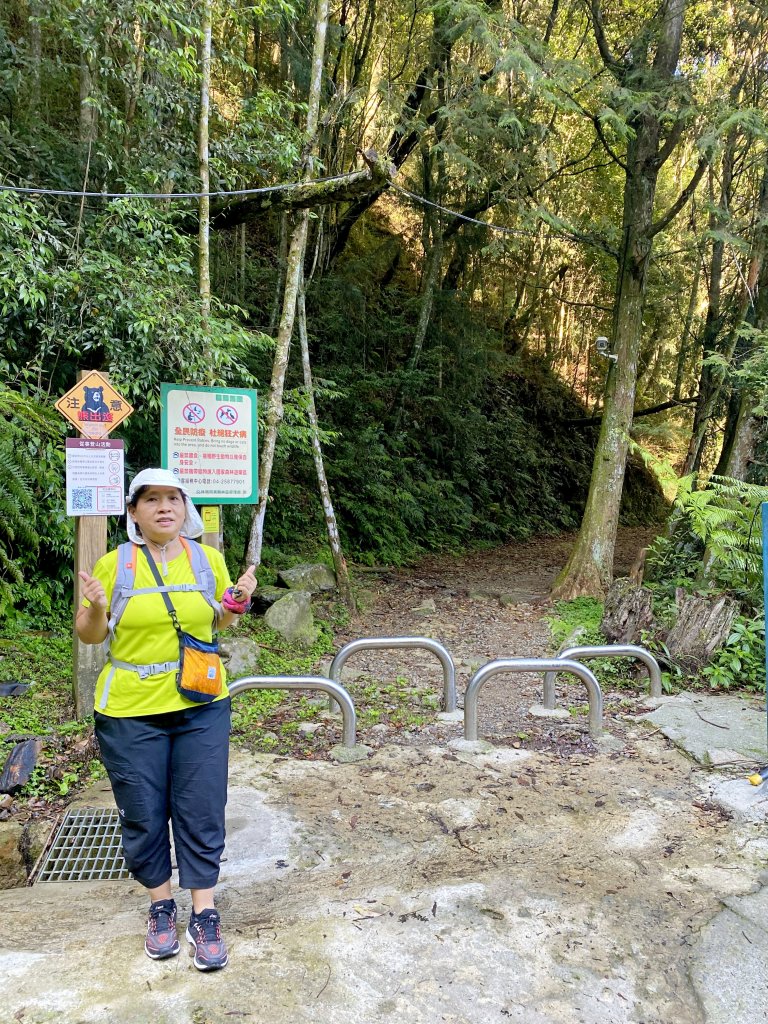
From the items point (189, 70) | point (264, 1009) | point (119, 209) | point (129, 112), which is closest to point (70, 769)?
point (264, 1009)

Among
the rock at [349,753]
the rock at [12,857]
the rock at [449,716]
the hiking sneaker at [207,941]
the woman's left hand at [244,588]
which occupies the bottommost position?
the rock at [12,857]

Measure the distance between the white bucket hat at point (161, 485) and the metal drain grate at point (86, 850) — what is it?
5.88 ft

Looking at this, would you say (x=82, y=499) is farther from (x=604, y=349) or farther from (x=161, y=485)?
(x=604, y=349)

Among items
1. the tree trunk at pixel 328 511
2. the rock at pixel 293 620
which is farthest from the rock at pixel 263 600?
the tree trunk at pixel 328 511

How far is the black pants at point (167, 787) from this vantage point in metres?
2.39

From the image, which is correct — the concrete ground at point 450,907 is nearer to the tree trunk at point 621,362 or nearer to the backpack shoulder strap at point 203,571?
the backpack shoulder strap at point 203,571

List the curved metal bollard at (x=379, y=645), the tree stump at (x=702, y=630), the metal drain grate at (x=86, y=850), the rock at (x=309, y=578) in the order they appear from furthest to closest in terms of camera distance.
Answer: the rock at (x=309, y=578), the tree stump at (x=702, y=630), the curved metal bollard at (x=379, y=645), the metal drain grate at (x=86, y=850)

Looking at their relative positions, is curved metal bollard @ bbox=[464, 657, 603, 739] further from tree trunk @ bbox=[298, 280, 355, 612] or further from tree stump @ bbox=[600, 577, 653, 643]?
tree trunk @ bbox=[298, 280, 355, 612]

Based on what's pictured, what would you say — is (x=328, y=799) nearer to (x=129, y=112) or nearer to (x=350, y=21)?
(x=129, y=112)

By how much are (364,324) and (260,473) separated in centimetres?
723

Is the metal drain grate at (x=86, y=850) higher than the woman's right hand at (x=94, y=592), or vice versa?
the woman's right hand at (x=94, y=592)

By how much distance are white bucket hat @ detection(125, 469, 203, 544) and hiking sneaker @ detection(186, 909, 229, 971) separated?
1.41 m

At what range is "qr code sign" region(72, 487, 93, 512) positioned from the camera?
440 centimetres

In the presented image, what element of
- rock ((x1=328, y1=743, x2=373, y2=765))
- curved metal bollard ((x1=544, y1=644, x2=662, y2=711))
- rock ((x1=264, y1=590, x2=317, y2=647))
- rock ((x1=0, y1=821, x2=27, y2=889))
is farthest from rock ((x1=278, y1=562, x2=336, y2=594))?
rock ((x1=0, y1=821, x2=27, y2=889))
